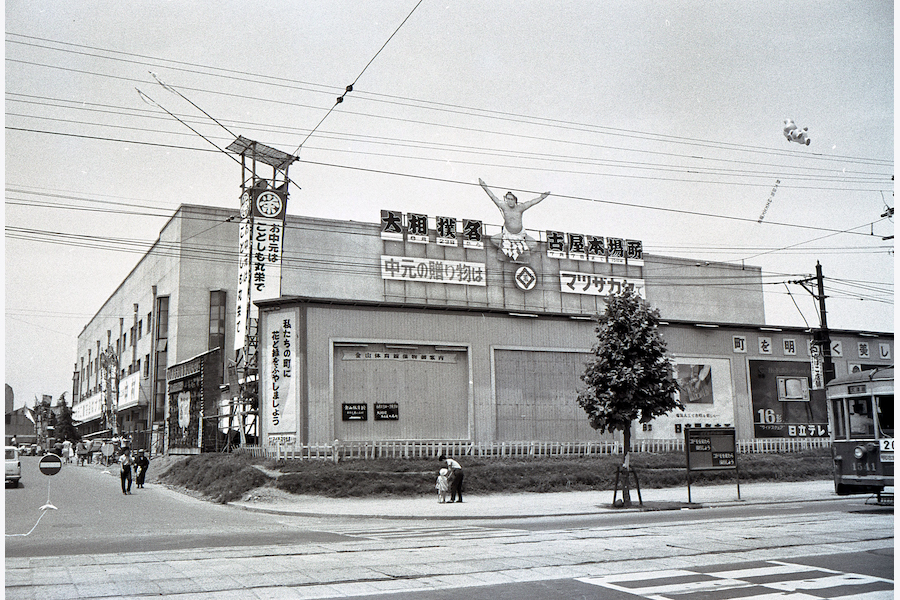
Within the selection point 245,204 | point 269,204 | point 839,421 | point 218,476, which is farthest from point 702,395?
point 245,204

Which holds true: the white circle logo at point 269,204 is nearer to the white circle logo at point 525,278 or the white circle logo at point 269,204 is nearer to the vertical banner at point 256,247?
the vertical banner at point 256,247

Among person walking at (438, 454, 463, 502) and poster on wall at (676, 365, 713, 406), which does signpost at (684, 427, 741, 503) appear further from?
poster on wall at (676, 365, 713, 406)

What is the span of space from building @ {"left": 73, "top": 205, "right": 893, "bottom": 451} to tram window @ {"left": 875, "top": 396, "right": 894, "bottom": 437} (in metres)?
10.4

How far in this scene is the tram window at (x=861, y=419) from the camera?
16.1 metres

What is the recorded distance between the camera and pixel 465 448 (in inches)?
1140

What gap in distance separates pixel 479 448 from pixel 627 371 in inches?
398

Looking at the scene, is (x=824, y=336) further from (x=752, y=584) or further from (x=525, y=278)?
(x=752, y=584)

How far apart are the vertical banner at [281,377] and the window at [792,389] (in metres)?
23.1

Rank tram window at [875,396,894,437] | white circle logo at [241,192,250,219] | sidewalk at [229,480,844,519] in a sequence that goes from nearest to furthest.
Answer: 1. tram window at [875,396,894,437]
2. sidewalk at [229,480,844,519]
3. white circle logo at [241,192,250,219]

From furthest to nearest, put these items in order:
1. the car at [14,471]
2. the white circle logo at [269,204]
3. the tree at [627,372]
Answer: the white circle logo at [269,204] < the car at [14,471] < the tree at [627,372]

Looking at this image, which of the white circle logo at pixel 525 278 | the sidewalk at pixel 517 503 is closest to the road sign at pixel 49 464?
the sidewalk at pixel 517 503

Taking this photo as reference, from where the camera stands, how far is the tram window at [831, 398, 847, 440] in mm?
16938

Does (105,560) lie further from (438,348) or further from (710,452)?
(438,348)

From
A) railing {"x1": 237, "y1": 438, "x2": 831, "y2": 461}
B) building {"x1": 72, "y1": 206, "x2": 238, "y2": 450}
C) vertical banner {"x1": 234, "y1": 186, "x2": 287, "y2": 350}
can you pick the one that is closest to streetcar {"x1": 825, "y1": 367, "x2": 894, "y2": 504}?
railing {"x1": 237, "y1": 438, "x2": 831, "y2": 461}
